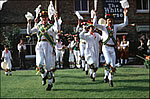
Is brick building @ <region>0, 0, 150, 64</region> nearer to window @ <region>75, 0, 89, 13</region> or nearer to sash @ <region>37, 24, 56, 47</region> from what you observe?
window @ <region>75, 0, 89, 13</region>

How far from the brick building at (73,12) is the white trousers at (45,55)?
1169 centimetres

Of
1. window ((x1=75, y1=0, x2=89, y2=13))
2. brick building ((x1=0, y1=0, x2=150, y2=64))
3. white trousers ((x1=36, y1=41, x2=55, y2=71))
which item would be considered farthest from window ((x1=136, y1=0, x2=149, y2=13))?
white trousers ((x1=36, y1=41, x2=55, y2=71))

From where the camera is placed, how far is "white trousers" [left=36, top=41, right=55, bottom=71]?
24.1 feet

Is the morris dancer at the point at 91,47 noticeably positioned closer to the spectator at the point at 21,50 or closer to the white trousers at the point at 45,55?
the white trousers at the point at 45,55

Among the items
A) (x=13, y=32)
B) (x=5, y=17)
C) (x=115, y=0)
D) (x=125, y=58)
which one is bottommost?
(x=125, y=58)

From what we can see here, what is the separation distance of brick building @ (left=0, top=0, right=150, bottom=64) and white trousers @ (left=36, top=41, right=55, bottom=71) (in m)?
11.7

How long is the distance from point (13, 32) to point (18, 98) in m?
11.9

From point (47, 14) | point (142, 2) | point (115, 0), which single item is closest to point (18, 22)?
point (115, 0)

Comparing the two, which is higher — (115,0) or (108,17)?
(115,0)

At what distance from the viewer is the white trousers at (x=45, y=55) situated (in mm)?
7332

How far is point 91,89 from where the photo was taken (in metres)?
7.24

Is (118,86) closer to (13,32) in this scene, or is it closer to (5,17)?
(13,32)

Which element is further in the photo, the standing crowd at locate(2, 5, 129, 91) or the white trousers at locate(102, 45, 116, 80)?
the white trousers at locate(102, 45, 116, 80)

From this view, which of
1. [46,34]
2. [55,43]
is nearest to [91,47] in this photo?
[55,43]
